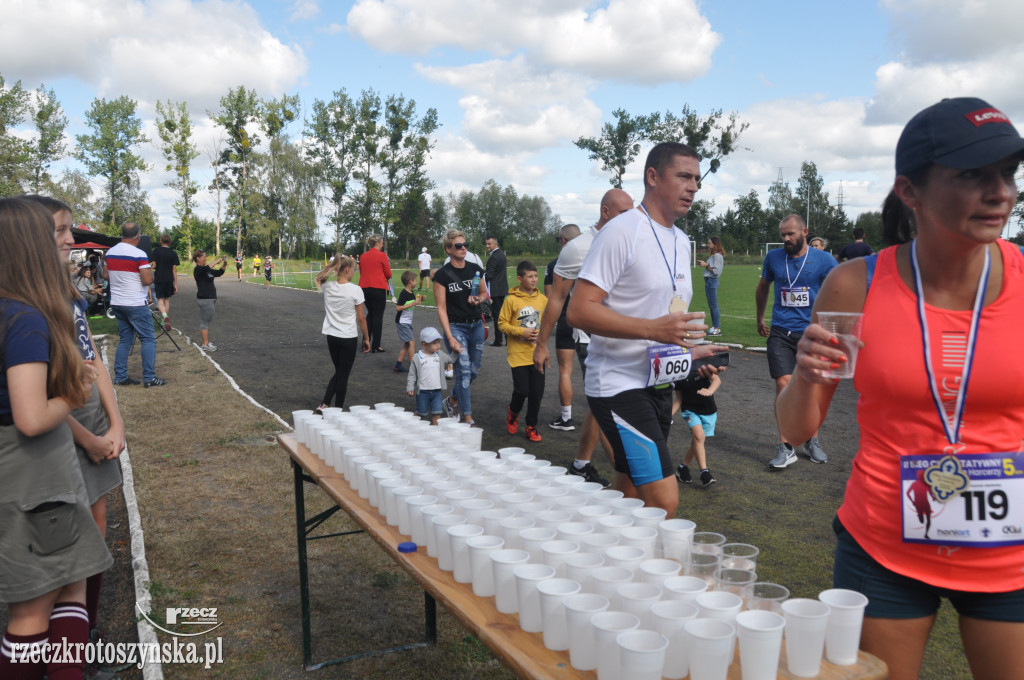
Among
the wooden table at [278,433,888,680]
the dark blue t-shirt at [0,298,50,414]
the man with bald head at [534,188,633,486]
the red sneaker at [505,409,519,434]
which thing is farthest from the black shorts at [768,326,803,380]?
the dark blue t-shirt at [0,298,50,414]

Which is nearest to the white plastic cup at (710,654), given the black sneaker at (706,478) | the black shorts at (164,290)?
the black sneaker at (706,478)

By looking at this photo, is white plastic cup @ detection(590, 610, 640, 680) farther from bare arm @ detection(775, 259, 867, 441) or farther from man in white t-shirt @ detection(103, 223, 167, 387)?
man in white t-shirt @ detection(103, 223, 167, 387)

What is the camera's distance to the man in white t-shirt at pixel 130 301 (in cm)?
1025

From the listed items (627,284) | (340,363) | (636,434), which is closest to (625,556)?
(636,434)

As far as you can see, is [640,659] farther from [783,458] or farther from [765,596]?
[783,458]

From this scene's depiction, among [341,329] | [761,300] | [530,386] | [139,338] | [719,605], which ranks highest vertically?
[761,300]

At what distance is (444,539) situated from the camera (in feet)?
7.38

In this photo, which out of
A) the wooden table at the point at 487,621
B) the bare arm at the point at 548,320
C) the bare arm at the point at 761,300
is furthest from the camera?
the bare arm at the point at 761,300

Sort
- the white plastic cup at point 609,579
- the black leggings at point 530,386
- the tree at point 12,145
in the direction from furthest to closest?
1. the tree at point 12,145
2. the black leggings at point 530,386
3. the white plastic cup at point 609,579

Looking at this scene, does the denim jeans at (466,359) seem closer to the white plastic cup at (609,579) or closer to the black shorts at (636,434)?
the black shorts at (636,434)

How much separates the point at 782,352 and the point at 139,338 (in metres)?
8.74

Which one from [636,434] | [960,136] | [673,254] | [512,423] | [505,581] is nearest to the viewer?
[960,136]

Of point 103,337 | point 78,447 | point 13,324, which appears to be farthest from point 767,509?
point 103,337

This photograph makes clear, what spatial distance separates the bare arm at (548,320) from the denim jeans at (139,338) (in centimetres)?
712
